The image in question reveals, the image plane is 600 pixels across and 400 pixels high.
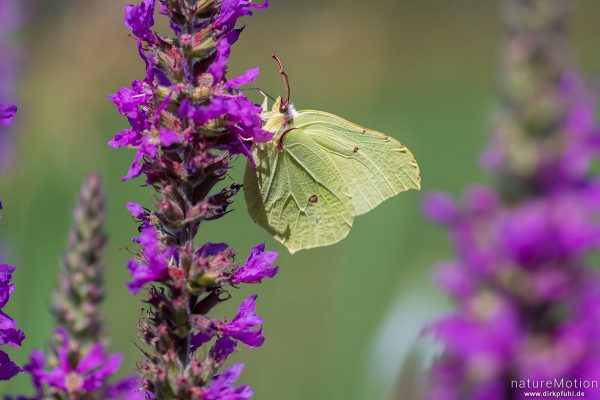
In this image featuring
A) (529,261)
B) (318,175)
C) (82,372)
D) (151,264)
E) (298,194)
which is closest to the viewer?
(151,264)

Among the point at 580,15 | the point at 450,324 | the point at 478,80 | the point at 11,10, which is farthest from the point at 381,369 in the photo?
the point at 580,15

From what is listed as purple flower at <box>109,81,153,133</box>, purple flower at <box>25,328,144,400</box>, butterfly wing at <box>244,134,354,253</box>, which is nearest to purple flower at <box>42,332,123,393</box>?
purple flower at <box>25,328,144,400</box>

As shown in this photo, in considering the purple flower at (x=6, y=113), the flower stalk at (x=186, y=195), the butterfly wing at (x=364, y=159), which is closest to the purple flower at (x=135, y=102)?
the flower stalk at (x=186, y=195)

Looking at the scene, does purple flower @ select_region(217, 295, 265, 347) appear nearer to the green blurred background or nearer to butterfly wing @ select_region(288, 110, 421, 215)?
the green blurred background

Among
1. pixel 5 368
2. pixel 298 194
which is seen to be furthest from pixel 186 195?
pixel 298 194

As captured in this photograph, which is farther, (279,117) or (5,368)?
(279,117)

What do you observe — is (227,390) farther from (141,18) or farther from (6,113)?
(141,18)
